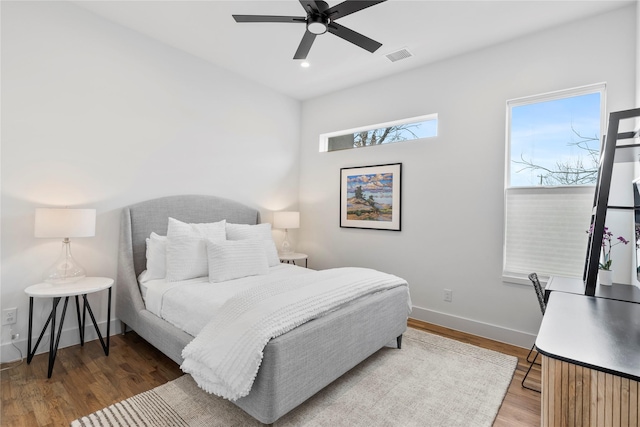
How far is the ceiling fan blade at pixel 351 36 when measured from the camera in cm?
220

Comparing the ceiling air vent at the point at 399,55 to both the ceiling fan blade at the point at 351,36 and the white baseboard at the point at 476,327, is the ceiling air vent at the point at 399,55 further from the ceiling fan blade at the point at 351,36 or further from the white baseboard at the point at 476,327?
the white baseboard at the point at 476,327

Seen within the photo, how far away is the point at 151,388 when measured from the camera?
2.11 meters

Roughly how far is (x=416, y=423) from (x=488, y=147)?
256cm

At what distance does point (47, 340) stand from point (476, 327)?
12.7ft

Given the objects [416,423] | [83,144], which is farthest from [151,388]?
[83,144]

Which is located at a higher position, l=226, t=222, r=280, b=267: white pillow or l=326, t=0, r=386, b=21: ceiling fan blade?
l=326, t=0, r=386, b=21: ceiling fan blade

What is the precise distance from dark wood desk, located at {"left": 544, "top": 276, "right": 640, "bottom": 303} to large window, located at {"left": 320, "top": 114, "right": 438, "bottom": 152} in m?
1.95

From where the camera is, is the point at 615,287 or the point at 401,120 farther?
the point at 401,120

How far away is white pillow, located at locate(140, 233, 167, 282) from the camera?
111 inches

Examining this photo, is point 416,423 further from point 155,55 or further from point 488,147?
point 155,55

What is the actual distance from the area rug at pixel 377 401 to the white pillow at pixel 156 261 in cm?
100

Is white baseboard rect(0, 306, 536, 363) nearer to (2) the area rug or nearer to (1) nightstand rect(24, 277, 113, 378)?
(1) nightstand rect(24, 277, 113, 378)

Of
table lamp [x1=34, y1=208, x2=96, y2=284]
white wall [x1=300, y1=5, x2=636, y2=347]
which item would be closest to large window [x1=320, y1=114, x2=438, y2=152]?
white wall [x1=300, y1=5, x2=636, y2=347]

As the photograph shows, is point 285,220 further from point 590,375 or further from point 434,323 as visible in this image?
point 590,375
